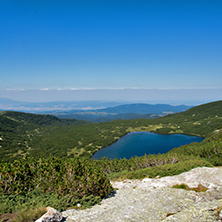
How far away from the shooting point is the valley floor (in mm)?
10453

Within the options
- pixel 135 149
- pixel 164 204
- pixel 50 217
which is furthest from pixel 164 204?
pixel 135 149

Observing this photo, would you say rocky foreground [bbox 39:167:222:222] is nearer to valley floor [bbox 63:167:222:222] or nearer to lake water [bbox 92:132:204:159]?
valley floor [bbox 63:167:222:222]

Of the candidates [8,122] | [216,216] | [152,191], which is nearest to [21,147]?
[8,122]

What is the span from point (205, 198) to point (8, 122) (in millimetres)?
221225

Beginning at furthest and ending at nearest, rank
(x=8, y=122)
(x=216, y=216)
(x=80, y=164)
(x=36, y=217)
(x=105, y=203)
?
(x=8, y=122) < (x=80, y=164) < (x=105, y=203) < (x=36, y=217) < (x=216, y=216)

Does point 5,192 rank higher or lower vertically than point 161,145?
higher

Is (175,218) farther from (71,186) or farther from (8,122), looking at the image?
(8,122)

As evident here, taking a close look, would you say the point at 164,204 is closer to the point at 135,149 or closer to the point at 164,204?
the point at 164,204

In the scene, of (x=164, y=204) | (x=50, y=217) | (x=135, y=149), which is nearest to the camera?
(x=50, y=217)

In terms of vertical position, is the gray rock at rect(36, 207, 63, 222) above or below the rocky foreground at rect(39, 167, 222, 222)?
above

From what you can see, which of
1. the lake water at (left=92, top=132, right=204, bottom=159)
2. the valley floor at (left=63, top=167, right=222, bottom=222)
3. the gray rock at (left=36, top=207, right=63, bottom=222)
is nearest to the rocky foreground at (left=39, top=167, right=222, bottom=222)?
the valley floor at (left=63, top=167, right=222, bottom=222)

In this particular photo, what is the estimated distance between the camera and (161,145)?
105 m

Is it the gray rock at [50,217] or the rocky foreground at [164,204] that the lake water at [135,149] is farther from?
the gray rock at [50,217]

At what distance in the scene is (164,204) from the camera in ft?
46.5
